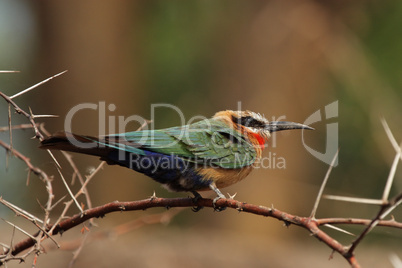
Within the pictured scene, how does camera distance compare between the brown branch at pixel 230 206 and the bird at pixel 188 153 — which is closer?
the brown branch at pixel 230 206

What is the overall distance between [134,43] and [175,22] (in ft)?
7.08

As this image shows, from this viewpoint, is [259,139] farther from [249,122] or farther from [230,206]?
[230,206]

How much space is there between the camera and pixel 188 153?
15.0ft

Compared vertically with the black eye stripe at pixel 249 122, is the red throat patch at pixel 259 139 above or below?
below

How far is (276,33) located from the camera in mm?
10016

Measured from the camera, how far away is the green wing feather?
13.9ft

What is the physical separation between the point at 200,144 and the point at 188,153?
167mm

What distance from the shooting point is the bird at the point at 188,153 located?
3953 mm

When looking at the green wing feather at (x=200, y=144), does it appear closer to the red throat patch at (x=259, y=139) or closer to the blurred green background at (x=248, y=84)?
the red throat patch at (x=259, y=139)

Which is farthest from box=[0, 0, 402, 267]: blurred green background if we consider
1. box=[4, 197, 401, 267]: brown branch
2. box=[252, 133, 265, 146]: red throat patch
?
box=[4, 197, 401, 267]: brown branch

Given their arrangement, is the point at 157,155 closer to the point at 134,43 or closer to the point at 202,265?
the point at 202,265

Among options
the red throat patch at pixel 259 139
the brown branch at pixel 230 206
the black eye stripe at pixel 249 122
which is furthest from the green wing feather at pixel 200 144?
the brown branch at pixel 230 206

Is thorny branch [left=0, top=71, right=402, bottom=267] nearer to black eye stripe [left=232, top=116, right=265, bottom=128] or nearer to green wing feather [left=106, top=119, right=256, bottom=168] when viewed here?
green wing feather [left=106, top=119, right=256, bottom=168]

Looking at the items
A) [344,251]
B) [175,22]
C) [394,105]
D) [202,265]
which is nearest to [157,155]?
[344,251]
